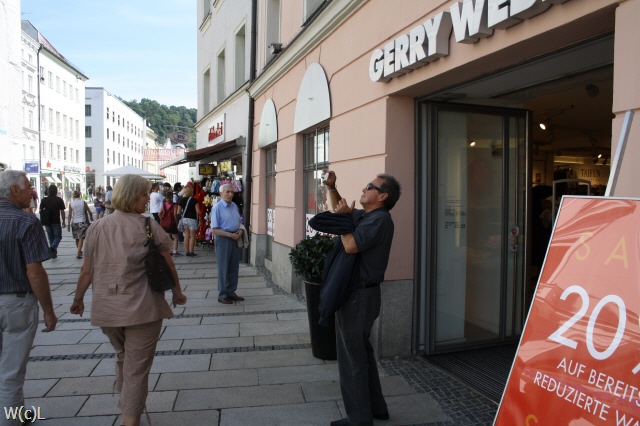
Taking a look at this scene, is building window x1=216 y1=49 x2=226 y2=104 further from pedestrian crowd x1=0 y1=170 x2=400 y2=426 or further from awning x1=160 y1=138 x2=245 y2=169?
pedestrian crowd x1=0 y1=170 x2=400 y2=426

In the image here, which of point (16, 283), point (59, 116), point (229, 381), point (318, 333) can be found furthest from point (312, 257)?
point (59, 116)

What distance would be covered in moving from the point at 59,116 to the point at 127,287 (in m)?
51.8

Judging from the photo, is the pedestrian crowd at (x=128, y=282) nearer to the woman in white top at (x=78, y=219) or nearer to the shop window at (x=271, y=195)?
the shop window at (x=271, y=195)

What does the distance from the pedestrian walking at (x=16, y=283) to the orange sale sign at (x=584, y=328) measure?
2.92 meters

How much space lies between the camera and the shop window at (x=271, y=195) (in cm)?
1020

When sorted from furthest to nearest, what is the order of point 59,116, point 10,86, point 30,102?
point 59,116, point 30,102, point 10,86

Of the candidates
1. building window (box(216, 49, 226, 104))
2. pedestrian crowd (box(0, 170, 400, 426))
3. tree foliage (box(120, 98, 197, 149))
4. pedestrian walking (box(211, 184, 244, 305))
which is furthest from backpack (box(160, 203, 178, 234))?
tree foliage (box(120, 98, 197, 149))

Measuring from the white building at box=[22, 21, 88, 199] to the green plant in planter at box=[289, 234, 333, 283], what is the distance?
4213cm

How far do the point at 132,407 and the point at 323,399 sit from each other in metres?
1.48

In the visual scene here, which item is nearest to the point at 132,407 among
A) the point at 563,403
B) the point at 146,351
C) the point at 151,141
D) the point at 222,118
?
the point at 146,351

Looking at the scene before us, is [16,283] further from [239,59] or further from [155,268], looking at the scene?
[239,59]

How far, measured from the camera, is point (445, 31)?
3.96 m

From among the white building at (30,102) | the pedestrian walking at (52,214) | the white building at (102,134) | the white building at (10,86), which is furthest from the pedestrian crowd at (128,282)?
the white building at (102,134)

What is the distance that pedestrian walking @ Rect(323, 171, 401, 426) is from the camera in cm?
340
